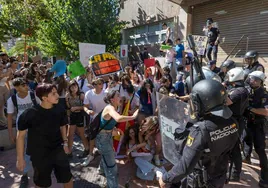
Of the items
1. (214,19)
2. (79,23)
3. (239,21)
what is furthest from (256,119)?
(79,23)

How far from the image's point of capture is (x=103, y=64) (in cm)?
514

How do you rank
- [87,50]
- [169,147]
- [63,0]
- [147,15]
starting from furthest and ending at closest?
[147,15]
[63,0]
[87,50]
[169,147]

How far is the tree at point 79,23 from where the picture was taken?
12258 mm

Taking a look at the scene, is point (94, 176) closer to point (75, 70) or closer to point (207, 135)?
point (75, 70)

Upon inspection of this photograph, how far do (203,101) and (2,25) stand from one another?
58.7ft

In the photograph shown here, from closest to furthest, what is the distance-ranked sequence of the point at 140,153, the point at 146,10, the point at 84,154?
the point at 140,153 → the point at 84,154 → the point at 146,10

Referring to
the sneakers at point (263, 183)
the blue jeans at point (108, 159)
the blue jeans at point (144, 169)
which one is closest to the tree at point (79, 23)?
the blue jeans at point (144, 169)

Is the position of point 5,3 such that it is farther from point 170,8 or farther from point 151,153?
point 151,153

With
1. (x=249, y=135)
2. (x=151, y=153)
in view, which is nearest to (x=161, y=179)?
(x=151, y=153)

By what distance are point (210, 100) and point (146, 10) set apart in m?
13.3

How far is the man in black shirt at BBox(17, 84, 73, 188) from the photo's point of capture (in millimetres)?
2662

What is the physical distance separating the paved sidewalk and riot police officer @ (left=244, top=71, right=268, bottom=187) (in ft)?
1.37

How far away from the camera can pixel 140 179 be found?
3781 millimetres

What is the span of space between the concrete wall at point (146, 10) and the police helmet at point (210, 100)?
398 inches
